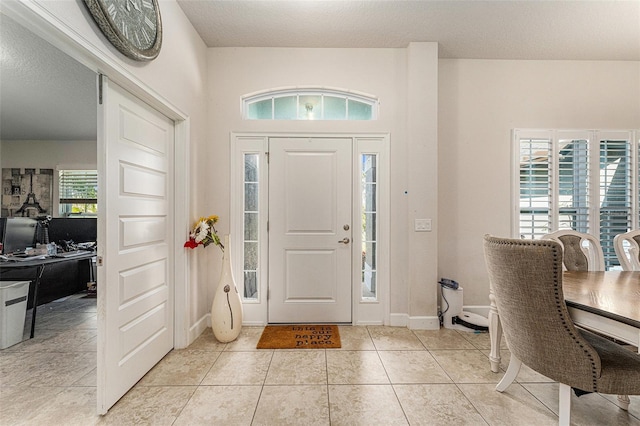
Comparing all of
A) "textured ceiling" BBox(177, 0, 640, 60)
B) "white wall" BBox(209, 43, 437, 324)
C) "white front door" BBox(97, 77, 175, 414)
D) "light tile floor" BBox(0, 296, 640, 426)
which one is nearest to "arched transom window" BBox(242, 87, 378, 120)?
"white wall" BBox(209, 43, 437, 324)

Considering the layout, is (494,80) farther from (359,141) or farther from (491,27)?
(359,141)

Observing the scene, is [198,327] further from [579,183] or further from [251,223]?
[579,183]

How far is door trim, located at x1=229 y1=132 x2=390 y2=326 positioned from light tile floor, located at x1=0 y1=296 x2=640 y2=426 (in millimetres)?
356

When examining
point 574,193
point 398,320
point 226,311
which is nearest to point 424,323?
point 398,320

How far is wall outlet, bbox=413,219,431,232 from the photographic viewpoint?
263cm

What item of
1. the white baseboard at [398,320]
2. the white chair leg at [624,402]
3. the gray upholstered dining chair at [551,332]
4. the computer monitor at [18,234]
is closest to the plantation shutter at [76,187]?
the computer monitor at [18,234]

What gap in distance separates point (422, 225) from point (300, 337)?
5.31ft

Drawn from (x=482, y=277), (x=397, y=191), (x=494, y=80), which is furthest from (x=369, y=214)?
(x=494, y=80)

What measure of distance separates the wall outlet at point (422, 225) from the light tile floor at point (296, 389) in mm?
1041

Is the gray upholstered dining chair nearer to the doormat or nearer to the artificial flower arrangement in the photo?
the doormat

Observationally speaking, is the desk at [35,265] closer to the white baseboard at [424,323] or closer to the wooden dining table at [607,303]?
the white baseboard at [424,323]

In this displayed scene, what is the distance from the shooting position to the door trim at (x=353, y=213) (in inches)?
106

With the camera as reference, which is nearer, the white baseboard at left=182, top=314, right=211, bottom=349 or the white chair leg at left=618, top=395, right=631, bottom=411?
the white chair leg at left=618, top=395, right=631, bottom=411

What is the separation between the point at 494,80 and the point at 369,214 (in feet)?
6.78
